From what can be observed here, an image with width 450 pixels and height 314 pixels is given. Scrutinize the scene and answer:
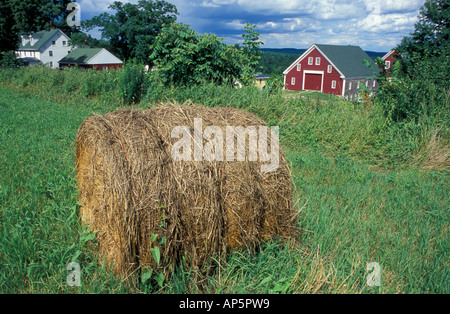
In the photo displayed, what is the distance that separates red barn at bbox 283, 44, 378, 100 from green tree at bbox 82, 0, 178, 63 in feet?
78.9

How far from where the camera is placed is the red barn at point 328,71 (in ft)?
146

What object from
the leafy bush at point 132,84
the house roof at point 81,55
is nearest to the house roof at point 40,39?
the house roof at point 81,55

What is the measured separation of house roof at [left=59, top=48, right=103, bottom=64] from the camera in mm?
52700

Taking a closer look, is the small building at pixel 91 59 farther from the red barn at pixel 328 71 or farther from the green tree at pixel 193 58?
the green tree at pixel 193 58

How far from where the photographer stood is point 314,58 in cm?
4656

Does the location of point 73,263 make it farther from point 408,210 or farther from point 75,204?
point 408,210

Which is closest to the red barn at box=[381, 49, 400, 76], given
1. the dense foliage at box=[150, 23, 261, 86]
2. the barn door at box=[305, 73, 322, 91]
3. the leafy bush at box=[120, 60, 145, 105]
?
the dense foliage at box=[150, 23, 261, 86]

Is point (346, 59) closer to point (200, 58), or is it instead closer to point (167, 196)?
point (200, 58)

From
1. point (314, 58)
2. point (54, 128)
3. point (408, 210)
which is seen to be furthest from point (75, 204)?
point (314, 58)

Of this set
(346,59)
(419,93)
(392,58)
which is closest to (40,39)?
(346,59)

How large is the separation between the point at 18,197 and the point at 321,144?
20.4ft

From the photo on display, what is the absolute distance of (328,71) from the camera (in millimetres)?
45281

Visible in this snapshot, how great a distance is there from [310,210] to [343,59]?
47.7m

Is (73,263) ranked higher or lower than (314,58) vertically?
lower
